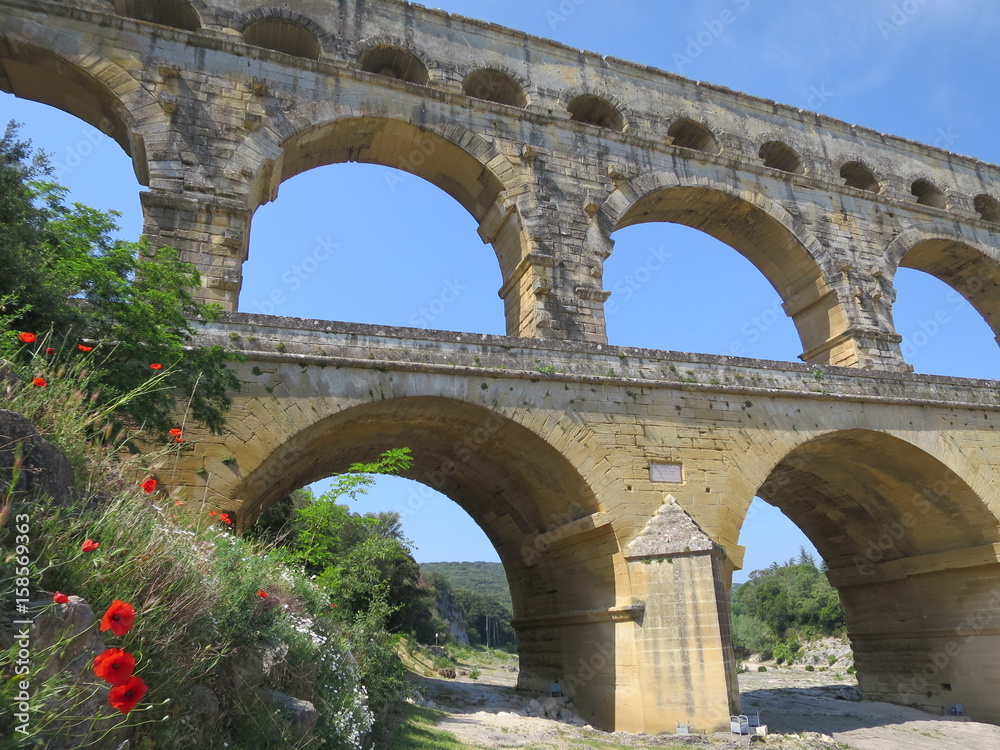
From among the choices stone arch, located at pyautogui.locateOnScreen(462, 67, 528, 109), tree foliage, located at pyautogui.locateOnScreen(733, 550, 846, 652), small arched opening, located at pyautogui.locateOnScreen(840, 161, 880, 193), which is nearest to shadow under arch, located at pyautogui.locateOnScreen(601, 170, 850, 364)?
stone arch, located at pyautogui.locateOnScreen(462, 67, 528, 109)

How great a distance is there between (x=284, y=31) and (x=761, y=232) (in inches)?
437

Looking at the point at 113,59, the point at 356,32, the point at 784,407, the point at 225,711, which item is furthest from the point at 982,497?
the point at 113,59

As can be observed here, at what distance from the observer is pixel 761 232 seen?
15.4 m

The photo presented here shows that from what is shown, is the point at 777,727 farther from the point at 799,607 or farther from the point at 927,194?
the point at 799,607

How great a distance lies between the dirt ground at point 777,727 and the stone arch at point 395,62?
1152cm

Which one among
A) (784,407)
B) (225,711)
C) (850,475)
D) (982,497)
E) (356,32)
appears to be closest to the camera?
(225,711)

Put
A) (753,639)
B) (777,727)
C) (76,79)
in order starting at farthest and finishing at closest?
(753,639) → (76,79) → (777,727)

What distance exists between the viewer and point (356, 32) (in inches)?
527

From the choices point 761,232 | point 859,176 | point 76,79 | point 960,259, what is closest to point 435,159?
point 76,79

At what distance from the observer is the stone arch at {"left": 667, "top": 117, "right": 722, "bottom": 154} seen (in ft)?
51.0

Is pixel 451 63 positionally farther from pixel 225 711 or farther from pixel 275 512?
pixel 225 711

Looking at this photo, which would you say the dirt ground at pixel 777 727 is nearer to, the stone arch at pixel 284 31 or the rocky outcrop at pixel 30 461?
the rocky outcrop at pixel 30 461

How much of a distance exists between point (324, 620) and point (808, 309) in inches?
523

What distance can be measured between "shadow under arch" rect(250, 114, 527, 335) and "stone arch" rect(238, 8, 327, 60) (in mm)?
1693
